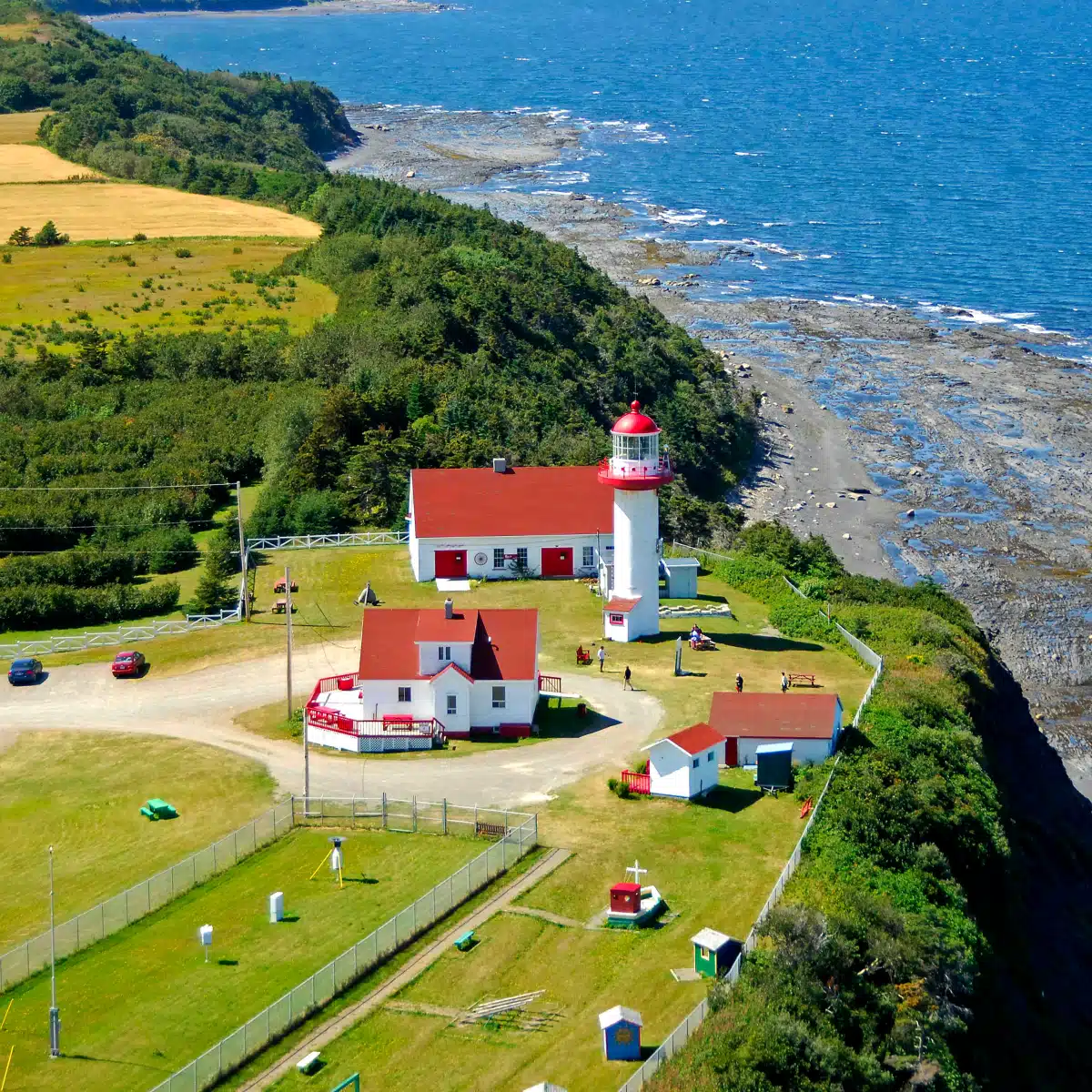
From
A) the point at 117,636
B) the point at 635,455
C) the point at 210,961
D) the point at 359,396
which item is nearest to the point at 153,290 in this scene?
the point at 359,396

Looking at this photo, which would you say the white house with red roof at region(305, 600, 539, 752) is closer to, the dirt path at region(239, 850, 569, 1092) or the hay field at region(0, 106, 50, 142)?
the dirt path at region(239, 850, 569, 1092)

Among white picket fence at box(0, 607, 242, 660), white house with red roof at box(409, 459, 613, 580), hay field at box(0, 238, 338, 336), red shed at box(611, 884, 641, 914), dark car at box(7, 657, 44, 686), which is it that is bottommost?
red shed at box(611, 884, 641, 914)

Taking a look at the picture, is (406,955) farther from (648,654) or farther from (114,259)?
(114,259)

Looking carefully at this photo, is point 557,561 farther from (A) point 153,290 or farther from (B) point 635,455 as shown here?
(A) point 153,290

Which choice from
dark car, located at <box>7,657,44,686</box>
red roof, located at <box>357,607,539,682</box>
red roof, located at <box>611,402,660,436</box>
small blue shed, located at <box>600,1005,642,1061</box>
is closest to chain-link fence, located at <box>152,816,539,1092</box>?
small blue shed, located at <box>600,1005,642,1061</box>

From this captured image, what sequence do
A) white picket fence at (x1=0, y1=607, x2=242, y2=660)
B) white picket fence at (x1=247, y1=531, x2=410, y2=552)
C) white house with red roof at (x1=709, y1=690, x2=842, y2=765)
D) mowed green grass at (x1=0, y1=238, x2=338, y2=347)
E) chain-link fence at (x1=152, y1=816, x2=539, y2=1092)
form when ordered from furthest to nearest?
1. mowed green grass at (x1=0, y1=238, x2=338, y2=347)
2. white picket fence at (x1=247, y1=531, x2=410, y2=552)
3. white picket fence at (x1=0, y1=607, x2=242, y2=660)
4. white house with red roof at (x1=709, y1=690, x2=842, y2=765)
5. chain-link fence at (x1=152, y1=816, x2=539, y2=1092)

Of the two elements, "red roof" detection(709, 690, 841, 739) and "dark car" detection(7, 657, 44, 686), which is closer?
"red roof" detection(709, 690, 841, 739)

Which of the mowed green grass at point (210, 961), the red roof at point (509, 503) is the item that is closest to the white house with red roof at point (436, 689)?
the mowed green grass at point (210, 961)
